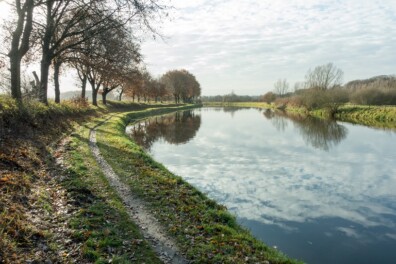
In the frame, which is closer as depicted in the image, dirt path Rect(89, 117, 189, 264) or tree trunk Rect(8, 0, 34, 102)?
dirt path Rect(89, 117, 189, 264)

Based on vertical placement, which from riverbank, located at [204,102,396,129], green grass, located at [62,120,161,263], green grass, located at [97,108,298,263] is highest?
riverbank, located at [204,102,396,129]

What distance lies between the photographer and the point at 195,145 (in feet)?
81.0

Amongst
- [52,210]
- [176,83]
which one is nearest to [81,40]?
[52,210]

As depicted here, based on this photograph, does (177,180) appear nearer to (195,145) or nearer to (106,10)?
(106,10)

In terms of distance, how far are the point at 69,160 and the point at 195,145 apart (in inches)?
497

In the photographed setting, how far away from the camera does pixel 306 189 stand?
13531 millimetres

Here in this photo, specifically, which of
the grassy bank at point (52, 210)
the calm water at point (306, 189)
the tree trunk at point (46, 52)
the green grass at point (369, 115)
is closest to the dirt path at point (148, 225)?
the grassy bank at point (52, 210)

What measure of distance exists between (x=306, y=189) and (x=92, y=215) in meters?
8.96

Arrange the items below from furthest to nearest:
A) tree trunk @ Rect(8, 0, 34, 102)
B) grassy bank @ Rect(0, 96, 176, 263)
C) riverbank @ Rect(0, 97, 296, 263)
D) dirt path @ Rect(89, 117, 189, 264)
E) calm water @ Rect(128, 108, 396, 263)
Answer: tree trunk @ Rect(8, 0, 34, 102) → calm water @ Rect(128, 108, 396, 263) → dirt path @ Rect(89, 117, 189, 264) → riverbank @ Rect(0, 97, 296, 263) → grassy bank @ Rect(0, 96, 176, 263)

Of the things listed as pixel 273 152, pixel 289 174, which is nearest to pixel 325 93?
pixel 273 152

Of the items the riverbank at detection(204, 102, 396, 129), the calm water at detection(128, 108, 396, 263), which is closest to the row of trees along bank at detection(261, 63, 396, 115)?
the riverbank at detection(204, 102, 396, 129)

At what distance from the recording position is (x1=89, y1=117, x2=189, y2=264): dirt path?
666cm

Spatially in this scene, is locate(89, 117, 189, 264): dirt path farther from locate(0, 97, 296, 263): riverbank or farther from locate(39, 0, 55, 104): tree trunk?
locate(39, 0, 55, 104): tree trunk

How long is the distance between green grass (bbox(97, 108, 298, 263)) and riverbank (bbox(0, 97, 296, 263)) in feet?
0.08
